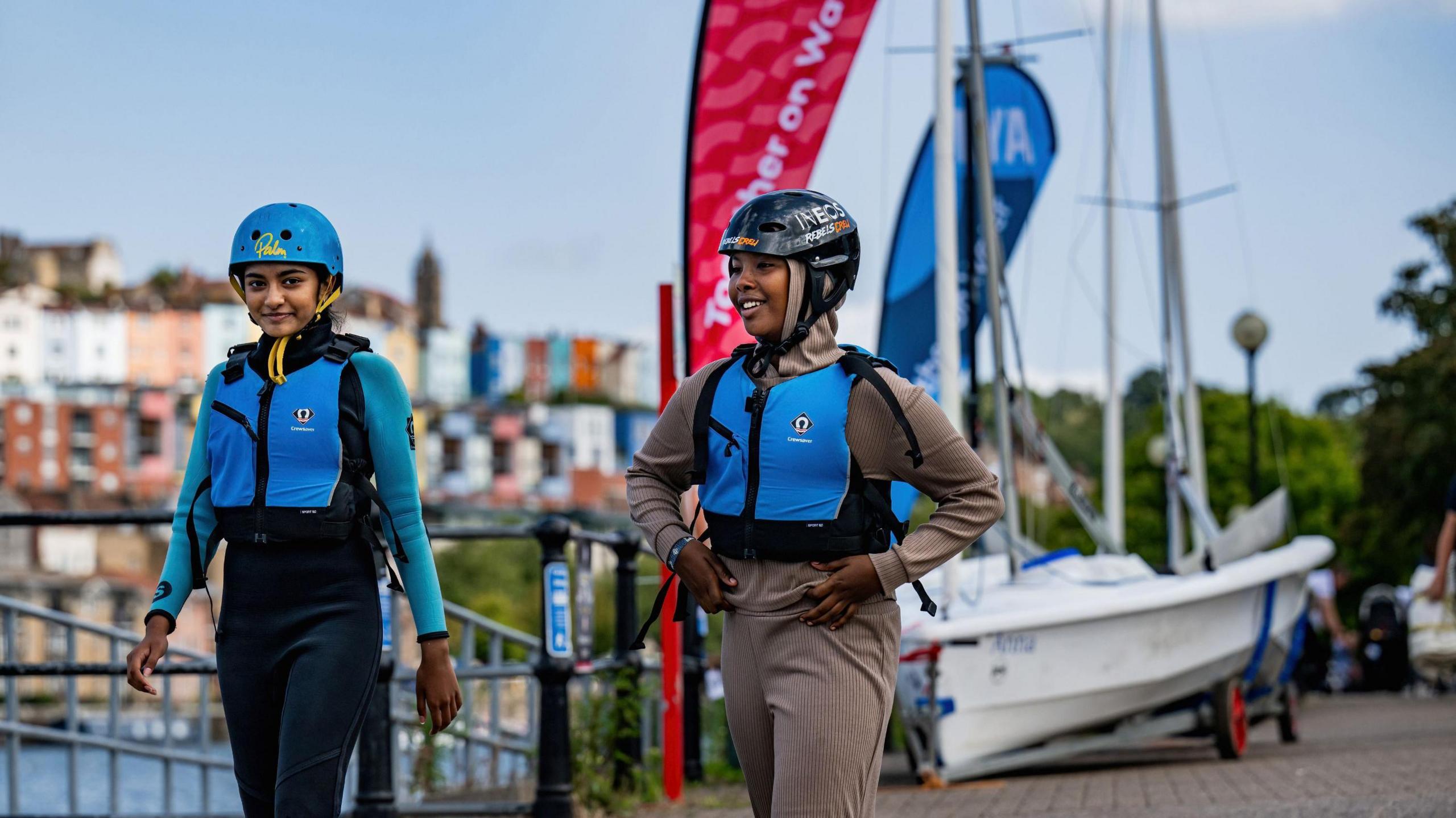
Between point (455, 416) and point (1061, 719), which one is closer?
point (1061, 719)

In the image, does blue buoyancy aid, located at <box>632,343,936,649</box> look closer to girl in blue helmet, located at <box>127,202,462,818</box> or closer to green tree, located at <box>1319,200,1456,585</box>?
girl in blue helmet, located at <box>127,202,462,818</box>

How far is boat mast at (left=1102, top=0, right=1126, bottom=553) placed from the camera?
21016 mm

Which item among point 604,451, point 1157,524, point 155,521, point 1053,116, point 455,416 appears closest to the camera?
point 155,521

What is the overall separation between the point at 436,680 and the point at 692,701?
719 cm

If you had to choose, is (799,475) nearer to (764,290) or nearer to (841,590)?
(841,590)

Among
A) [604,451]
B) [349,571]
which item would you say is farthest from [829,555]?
[604,451]

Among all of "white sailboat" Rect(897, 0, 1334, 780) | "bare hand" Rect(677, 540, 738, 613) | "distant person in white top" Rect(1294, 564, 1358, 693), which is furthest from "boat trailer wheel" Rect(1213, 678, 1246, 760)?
"bare hand" Rect(677, 540, 738, 613)

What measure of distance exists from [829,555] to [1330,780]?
6743 millimetres

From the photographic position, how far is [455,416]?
170 m

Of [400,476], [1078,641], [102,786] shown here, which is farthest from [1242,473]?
[400,476]

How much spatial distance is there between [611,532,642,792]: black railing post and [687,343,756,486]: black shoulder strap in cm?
517

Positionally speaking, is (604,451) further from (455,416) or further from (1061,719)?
(1061,719)

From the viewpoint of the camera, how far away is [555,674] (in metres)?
8.46

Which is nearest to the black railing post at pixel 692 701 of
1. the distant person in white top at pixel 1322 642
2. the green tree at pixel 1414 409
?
the distant person in white top at pixel 1322 642
